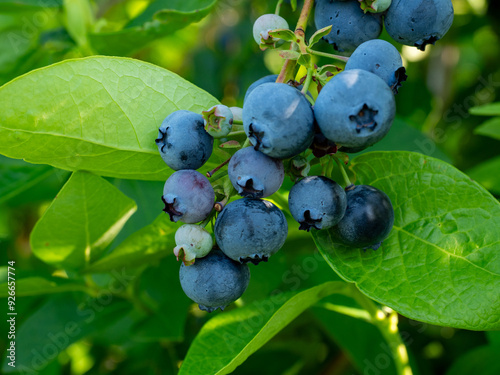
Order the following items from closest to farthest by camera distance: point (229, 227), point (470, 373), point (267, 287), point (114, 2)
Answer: point (229, 227), point (267, 287), point (470, 373), point (114, 2)

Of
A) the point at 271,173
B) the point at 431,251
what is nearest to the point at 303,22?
the point at 271,173

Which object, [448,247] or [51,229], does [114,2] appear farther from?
[448,247]

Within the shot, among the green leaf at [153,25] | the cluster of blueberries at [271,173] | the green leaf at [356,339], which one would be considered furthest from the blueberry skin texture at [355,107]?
the green leaf at [356,339]

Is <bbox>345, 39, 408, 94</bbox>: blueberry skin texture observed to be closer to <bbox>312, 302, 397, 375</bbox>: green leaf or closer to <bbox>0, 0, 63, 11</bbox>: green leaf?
<bbox>312, 302, 397, 375</bbox>: green leaf

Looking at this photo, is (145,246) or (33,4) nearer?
(145,246)

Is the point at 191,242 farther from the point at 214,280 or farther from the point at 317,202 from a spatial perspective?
the point at 317,202

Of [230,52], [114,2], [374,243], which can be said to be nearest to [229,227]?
[374,243]

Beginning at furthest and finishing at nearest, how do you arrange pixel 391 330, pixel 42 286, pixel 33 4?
pixel 33 4 < pixel 42 286 < pixel 391 330
